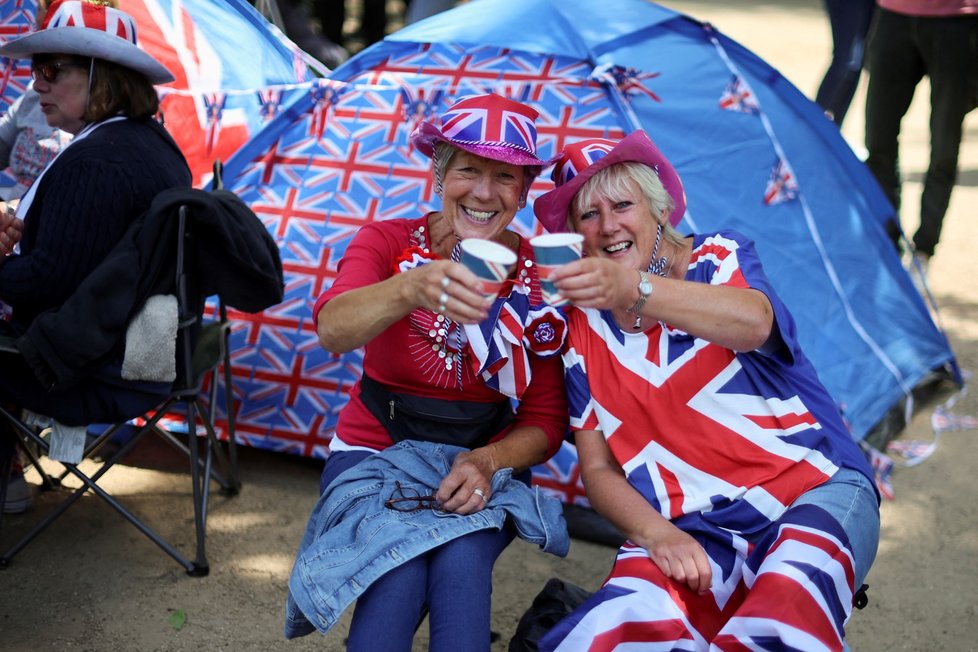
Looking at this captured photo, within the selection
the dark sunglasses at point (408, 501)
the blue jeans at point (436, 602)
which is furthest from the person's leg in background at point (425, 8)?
the blue jeans at point (436, 602)

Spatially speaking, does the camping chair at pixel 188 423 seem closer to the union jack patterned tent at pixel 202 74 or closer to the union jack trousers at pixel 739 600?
the union jack patterned tent at pixel 202 74

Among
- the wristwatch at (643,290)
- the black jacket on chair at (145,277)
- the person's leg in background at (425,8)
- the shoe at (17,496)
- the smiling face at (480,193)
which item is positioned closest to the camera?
the wristwatch at (643,290)

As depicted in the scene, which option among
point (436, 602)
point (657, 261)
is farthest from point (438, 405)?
point (657, 261)

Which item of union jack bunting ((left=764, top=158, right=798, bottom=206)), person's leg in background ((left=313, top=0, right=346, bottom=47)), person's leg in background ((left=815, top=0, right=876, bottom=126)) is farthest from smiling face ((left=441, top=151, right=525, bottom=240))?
person's leg in background ((left=313, top=0, right=346, bottom=47))

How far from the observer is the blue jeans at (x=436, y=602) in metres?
1.95

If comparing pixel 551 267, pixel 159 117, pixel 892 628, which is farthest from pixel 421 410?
pixel 159 117

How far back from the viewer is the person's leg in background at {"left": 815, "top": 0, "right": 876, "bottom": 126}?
17.7ft

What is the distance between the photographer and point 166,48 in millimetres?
4059

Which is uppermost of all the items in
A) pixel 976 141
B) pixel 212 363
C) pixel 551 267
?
pixel 551 267

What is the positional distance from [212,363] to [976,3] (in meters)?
3.86

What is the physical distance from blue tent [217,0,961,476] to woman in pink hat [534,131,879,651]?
1.27 metres

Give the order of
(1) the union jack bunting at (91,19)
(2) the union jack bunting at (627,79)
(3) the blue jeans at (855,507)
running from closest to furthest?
(3) the blue jeans at (855,507)
(1) the union jack bunting at (91,19)
(2) the union jack bunting at (627,79)

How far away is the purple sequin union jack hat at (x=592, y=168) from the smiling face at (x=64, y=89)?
1.31 m

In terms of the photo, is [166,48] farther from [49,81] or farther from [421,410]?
[421,410]
